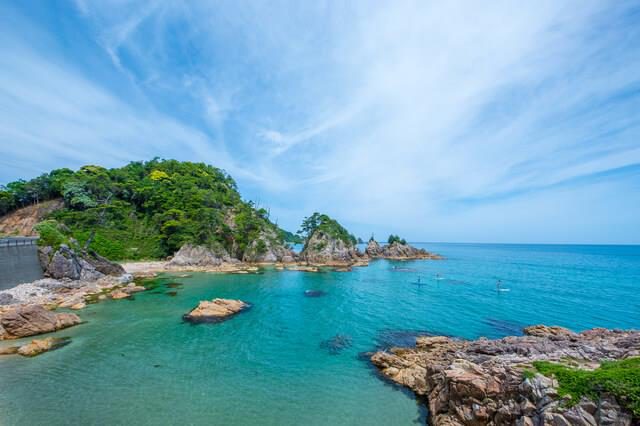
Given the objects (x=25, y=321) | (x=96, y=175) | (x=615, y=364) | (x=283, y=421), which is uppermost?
(x=96, y=175)

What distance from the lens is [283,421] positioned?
28.6 feet

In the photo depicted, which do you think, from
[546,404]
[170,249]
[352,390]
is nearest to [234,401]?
[352,390]

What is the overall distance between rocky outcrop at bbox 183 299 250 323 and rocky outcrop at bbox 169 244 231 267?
26840 mm

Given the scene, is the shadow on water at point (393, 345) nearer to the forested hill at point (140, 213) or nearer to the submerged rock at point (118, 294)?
the submerged rock at point (118, 294)

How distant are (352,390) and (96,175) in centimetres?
6273

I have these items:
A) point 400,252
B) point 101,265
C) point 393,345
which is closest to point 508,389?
point 393,345

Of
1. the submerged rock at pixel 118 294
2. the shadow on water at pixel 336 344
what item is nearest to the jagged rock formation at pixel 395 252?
the shadow on water at pixel 336 344

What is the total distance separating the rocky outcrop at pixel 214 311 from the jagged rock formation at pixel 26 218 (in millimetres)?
43041

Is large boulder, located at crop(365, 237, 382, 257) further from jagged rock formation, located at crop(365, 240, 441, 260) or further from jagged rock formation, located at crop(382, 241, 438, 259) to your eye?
jagged rock formation, located at crop(382, 241, 438, 259)

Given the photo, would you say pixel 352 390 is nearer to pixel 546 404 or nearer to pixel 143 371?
pixel 546 404

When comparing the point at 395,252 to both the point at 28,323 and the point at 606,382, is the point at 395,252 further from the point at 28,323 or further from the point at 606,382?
the point at 28,323

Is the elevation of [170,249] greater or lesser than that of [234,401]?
greater

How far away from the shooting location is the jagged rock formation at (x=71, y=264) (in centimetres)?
2584

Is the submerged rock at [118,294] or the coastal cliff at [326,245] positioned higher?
the coastal cliff at [326,245]
